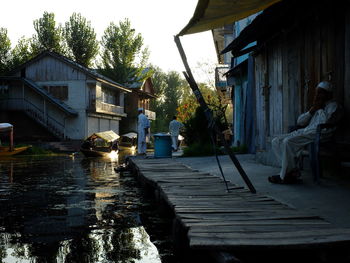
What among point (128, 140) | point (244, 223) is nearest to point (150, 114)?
point (128, 140)

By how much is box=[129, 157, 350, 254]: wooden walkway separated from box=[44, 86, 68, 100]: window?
101ft

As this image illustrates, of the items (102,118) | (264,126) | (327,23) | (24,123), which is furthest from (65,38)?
(327,23)

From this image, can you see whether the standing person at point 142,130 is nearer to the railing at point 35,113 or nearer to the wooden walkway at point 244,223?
the wooden walkway at point 244,223

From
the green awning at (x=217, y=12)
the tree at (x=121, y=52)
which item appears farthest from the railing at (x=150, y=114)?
the green awning at (x=217, y=12)

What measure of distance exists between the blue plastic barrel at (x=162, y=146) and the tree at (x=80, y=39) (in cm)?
3285

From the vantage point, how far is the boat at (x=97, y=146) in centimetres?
2366

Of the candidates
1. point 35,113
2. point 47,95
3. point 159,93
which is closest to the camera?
point 47,95

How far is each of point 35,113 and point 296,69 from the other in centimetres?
2792

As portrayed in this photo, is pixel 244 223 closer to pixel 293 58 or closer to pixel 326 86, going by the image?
pixel 326 86

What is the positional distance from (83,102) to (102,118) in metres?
4.22

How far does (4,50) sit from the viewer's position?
42.2 metres

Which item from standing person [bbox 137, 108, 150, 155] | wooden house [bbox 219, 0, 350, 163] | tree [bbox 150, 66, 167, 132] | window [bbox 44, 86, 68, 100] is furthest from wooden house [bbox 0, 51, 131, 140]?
wooden house [bbox 219, 0, 350, 163]

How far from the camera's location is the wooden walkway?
2943 millimetres

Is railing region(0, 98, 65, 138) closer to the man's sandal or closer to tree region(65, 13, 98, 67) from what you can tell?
tree region(65, 13, 98, 67)
